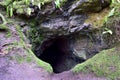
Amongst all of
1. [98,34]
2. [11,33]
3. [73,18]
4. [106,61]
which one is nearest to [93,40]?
[98,34]

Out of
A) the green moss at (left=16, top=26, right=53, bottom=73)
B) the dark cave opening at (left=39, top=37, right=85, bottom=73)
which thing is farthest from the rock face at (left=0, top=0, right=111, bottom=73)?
the green moss at (left=16, top=26, right=53, bottom=73)

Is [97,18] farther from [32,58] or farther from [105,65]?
[32,58]

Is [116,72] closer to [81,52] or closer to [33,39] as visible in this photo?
[81,52]

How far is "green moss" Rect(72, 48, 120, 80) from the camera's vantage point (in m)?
4.32

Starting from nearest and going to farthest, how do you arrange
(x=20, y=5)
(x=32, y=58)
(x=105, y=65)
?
1. (x=105, y=65)
2. (x=32, y=58)
3. (x=20, y=5)

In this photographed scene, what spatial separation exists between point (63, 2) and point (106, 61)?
2.17 m

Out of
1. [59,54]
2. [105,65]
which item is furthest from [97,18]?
[59,54]

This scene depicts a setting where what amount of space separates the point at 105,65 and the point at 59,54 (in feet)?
9.34

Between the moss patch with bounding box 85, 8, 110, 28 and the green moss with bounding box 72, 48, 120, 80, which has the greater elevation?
the moss patch with bounding box 85, 8, 110, 28

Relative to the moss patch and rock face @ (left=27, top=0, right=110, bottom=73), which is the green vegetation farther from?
the moss patch

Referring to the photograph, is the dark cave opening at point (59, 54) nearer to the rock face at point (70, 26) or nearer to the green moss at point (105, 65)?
the rock face at point (70, 26)

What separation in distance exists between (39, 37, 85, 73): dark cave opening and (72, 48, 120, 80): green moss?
4.85 feet

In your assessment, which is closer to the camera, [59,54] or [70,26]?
[70,26]

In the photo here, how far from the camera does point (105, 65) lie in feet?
14.6
